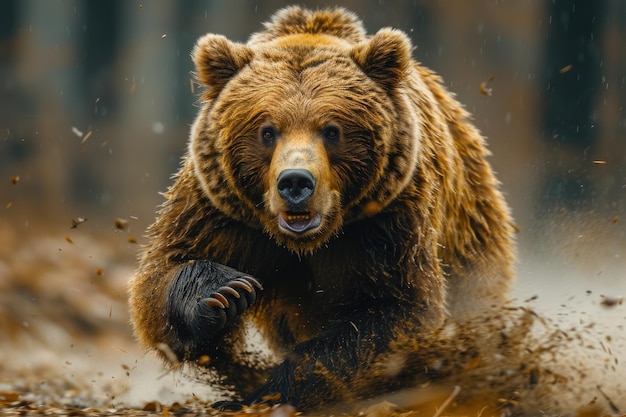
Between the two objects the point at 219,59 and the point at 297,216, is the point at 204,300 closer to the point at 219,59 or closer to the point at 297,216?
the point at 297,216

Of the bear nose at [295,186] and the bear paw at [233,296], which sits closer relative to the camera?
the bear nose at [295,186]

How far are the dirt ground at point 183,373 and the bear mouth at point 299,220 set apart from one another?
3.03 feet

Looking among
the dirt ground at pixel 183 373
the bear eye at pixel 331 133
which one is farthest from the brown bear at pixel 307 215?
the dirt ground at pixel 183 373

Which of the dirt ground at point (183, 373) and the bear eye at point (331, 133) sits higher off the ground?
the bear eye at point (331, 133)

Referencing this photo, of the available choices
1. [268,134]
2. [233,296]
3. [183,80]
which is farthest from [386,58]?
[183,80]

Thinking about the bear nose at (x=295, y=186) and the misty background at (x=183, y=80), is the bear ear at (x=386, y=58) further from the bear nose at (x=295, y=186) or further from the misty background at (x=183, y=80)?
the misty background at (x=183, y=80)

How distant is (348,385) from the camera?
16.2 feet

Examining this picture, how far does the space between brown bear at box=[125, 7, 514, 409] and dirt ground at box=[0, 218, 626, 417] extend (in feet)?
0.96

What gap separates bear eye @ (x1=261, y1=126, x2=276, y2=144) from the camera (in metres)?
4.79

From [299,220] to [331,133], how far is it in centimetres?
55

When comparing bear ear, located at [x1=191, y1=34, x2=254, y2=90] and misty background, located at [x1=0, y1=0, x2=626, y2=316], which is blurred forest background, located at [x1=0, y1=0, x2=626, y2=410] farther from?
bear ear, located at [x1=191, y1=34, x2=254, y2=90]

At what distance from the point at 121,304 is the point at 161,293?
5.74 meters

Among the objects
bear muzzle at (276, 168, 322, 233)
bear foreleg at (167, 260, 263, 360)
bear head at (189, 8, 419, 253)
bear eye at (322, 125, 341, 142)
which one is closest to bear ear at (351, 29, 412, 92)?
bear head at (189, 8, 419, 253)

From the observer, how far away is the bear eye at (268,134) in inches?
189
